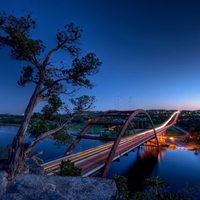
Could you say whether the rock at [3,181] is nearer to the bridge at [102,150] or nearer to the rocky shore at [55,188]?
the rocky shore at [55,188]

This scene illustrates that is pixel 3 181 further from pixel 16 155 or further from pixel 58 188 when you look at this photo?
pixel 58 188

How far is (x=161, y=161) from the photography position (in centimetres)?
3919

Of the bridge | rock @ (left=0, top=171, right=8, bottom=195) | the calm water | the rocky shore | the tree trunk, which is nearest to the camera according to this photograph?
the rocky shore

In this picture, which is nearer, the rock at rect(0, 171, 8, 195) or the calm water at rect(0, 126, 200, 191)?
the rock at rect(0, 171, 8, 195)

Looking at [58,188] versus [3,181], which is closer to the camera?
[3,181]

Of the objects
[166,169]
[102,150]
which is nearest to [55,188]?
[102,150]

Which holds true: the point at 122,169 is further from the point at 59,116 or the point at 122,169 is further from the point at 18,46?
the point at 18,46

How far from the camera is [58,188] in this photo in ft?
26.4

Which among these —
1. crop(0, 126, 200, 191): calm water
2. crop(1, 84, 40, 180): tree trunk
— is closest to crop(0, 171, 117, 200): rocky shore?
crop(1, 84, 40, 180): tree trunk

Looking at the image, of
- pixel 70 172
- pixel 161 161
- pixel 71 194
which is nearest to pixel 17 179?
pixel 71 194

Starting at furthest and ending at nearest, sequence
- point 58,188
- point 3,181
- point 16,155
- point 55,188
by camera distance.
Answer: point 16,155
point 58,188
point 55,188
point 3,181

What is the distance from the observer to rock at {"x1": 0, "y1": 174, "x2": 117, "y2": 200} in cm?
673

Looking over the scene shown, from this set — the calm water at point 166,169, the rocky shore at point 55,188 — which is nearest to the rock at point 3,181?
the rocky shore at point 55,188

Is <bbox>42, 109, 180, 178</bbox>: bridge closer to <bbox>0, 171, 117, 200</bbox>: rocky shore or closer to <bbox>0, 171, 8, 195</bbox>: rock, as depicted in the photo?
<bbox>0, 171, 117, 200</bbox>: rocky shore
